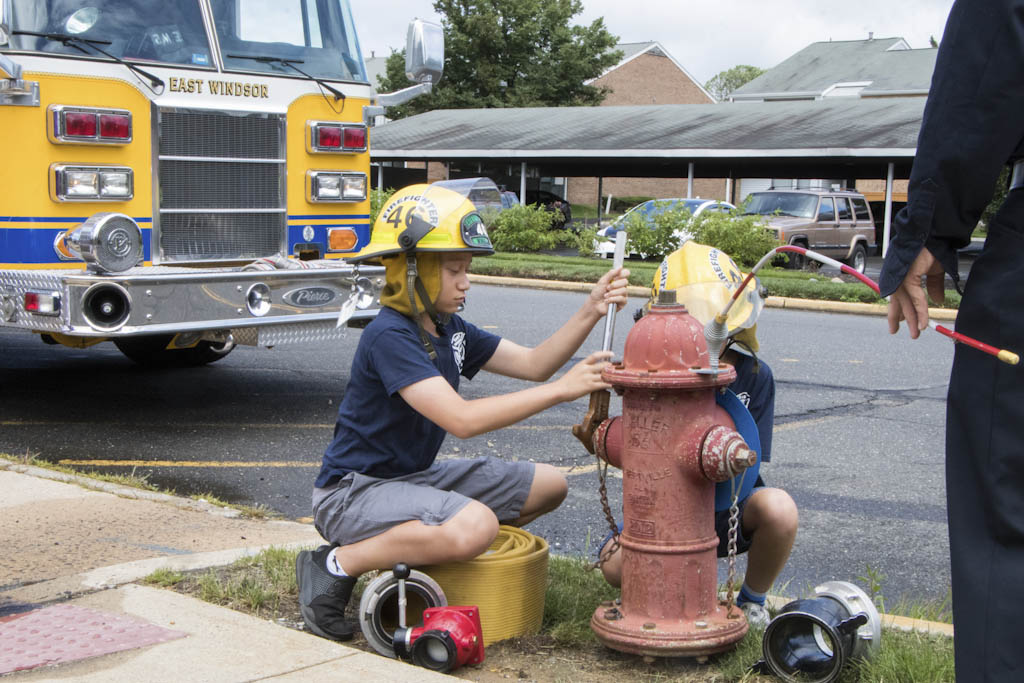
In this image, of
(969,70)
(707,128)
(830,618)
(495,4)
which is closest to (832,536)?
(830,618)

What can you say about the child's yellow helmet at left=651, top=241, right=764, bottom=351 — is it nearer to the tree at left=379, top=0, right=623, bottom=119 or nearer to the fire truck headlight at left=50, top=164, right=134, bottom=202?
the fire truck headlight at left=50, top=164, right=134, bottom=202

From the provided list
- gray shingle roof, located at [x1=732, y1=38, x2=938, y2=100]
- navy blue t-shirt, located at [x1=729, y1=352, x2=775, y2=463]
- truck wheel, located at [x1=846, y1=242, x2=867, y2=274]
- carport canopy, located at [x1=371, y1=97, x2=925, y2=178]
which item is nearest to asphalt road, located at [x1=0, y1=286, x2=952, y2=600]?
navy blue t-shirt, located at [x1=729, y1=352, x2=775, y2=463]

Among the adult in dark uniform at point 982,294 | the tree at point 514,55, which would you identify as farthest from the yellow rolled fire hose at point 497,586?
the tree at point 514,55

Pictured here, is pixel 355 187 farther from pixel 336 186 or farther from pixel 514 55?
pixel 514 55

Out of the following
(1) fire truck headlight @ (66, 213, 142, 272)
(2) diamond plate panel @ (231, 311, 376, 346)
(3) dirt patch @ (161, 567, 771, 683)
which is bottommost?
(3) dirt patch @ (161, 567, 771, 683)

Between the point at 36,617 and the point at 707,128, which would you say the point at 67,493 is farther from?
the point at 707,128

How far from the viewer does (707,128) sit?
30.3m

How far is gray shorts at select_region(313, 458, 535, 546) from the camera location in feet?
11.9

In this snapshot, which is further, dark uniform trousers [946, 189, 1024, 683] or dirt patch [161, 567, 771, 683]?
dirt patch [161, 567, 771, 683]

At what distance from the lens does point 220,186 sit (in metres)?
7.47

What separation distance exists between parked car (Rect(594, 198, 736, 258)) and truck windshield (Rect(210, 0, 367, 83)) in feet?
37.3

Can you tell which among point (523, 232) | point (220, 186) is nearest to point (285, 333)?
point (220, 186)

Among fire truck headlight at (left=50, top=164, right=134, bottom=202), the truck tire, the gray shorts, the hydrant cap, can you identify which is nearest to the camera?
the hydrant cap

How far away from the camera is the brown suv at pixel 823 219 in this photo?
75.2 ft
